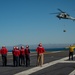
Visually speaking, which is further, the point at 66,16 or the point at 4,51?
the point at 66,16

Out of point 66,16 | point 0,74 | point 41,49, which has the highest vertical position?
point 66,16

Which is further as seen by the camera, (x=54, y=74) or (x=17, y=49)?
(x=17, y=49)

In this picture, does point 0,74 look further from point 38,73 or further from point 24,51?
point 24,51

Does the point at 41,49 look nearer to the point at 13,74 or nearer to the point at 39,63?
the point at 39,63

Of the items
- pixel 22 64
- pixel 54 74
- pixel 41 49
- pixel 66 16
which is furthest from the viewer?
pixel 66 16

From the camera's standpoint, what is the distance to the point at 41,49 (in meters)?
25.2

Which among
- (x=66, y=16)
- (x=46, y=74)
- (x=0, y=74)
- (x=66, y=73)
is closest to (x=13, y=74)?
(x=0, y=74)

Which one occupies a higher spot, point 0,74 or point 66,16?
point 66,16

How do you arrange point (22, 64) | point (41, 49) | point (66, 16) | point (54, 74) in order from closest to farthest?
point (54, 74) < point (41, 49) < point (22, 64) < point (66, 16)

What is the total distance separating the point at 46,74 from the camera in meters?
19.3

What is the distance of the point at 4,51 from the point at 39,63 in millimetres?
3620

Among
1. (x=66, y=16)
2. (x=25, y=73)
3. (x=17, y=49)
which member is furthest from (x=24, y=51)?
(x=66, y=16)

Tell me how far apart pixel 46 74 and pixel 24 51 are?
716 cm

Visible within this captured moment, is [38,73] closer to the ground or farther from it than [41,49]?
closer to the ground
